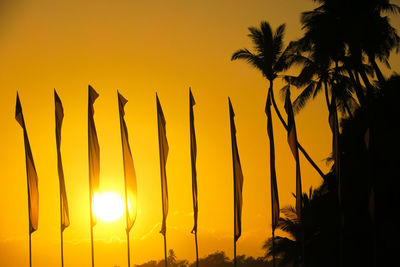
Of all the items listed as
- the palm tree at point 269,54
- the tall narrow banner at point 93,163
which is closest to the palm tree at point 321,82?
the palm tree at point 269,54

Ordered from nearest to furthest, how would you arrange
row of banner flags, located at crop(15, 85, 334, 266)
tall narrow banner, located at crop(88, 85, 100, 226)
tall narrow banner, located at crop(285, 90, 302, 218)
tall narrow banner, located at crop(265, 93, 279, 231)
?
row of banner flags, located at crop(15, 85, 334, 266) < tall narrow banner, located at crop(285, 90, 302, 218) < tall narrow banner, located at crop(88, 85, 100, 226) < tall narrow banner, located at crop(265, 93, 279, 231)

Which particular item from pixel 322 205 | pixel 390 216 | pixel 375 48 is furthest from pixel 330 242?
pixel 375 48

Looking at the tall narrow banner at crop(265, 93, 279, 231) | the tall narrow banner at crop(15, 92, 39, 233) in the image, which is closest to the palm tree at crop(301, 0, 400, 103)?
the tall narrow banner at crop(265, 93, 279, 231)

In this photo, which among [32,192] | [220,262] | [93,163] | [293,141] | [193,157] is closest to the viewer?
[32,192]

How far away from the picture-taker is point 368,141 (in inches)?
1250

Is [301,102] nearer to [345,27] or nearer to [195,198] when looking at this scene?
[345,27]

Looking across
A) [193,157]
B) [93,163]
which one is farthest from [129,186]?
[193,157]

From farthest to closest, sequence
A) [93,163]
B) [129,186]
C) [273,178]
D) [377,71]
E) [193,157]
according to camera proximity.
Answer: [377,71]
[193,157]
[273,178]
[93,163]
[129,186]

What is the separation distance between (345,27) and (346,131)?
9.14 meters

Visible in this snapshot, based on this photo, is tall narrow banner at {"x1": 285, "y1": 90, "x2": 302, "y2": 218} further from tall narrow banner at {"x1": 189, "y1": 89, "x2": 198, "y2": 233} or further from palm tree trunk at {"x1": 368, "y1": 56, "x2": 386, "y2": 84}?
palm tree trunk at {"x1": 368, "y1": 56, "x2": 386, "y2": 84}

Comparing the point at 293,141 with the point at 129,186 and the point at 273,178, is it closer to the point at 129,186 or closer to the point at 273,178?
→ the point at 273,178

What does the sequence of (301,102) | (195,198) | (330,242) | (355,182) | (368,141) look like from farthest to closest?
1. (301,102)
2. (330,242)
3. (355,182)
4. (195,198)
5. (368,141)

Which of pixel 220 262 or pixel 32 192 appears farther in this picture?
pixel 220 262

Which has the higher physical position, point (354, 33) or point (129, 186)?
point (354, 33)
